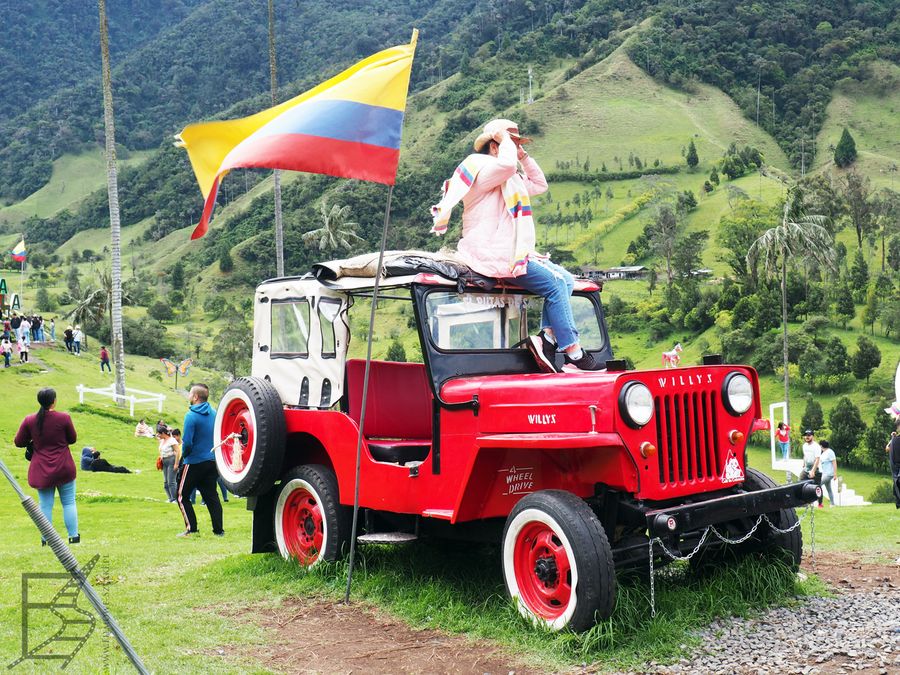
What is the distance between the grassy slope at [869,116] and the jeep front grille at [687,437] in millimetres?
102465

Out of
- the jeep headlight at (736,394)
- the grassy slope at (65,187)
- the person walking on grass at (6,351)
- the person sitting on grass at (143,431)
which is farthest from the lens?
the grassy slope at (65,187)

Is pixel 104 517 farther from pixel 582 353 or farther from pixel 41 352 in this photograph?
pixel 41 352

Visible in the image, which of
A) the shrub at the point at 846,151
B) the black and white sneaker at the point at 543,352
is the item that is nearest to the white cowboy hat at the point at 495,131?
the black and white sneaker at the point at 543,352

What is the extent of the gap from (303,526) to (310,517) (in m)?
0.12

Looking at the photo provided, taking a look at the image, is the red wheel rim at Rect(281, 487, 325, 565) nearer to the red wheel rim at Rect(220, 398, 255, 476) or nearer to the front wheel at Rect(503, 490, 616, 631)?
the red wheel rim at Rect(220, 398, 255, 476)

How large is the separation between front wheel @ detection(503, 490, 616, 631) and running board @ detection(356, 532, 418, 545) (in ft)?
3.47

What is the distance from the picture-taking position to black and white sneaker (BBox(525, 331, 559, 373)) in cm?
743

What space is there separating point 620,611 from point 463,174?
3557 mm

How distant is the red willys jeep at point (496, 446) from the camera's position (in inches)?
237

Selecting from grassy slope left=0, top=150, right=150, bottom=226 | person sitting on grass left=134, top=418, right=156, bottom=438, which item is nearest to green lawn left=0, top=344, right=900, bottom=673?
person sitting on grass left=134, top=418, right=156, bottom=438

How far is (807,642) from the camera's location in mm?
5918

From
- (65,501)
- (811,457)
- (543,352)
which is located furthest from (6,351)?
(543,352)

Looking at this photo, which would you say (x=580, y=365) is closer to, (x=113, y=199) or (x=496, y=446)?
(x=496, y=446)

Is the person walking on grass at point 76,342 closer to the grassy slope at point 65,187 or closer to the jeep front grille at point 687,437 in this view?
the jeep front grille at point 687,437
